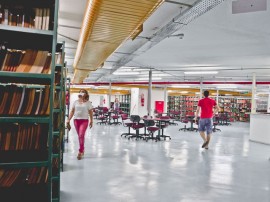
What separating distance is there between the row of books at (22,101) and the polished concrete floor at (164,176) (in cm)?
157

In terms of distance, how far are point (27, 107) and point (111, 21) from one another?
1851mm

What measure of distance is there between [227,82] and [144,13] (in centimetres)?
1403

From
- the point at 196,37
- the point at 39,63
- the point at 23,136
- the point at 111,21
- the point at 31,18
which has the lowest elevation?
the point at 23,136

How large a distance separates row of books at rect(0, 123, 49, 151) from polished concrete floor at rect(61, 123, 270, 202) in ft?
4.35

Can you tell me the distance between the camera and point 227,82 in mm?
15977

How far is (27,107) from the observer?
2.17 meters

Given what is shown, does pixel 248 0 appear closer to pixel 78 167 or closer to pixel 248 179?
pixel 248 179

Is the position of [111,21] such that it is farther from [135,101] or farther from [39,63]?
[135,101]

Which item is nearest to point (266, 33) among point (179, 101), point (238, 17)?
point (238, 17)

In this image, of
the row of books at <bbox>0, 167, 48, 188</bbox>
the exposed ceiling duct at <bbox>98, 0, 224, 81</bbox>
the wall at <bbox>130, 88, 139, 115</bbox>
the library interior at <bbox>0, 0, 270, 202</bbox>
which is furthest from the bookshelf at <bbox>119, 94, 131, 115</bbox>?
the row of books at <bbox>0, 167, 48, 188</bbox>

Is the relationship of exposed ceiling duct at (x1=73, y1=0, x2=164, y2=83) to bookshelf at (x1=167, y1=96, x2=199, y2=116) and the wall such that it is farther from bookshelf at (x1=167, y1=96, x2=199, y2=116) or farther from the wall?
bookshelf at (x1=167, y1=96, x2=199, y2=116)

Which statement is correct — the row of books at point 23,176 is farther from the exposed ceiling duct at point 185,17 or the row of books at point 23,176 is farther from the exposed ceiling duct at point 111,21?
the exposed ceiling duct at point 185,17

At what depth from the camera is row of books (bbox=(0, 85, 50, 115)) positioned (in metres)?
2.13

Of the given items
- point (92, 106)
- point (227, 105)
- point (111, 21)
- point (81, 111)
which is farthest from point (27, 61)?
point (227, 105)
